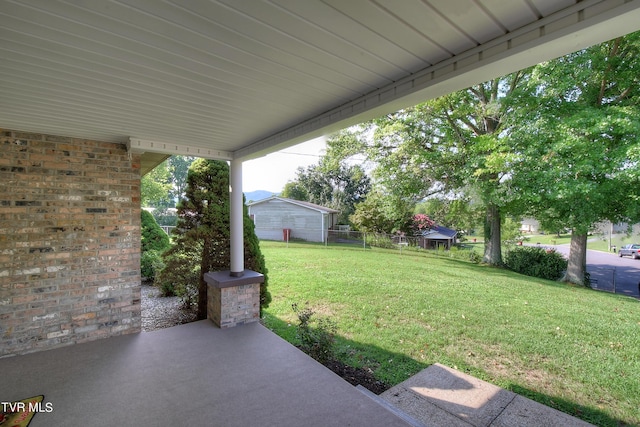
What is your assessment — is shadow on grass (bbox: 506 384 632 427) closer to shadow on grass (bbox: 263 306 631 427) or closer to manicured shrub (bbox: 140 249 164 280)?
shadow on grass (bbox: 263 306 631 427)

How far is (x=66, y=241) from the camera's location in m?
3.45

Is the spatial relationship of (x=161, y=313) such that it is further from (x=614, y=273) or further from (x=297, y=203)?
(x=297, y=203)

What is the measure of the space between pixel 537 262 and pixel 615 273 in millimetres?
2530

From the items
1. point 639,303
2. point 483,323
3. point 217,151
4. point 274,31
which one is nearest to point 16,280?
point 217,151

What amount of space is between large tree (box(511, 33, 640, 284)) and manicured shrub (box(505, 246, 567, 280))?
208 cm

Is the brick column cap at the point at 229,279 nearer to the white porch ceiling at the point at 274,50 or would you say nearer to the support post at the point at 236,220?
the support post at the point at 236,220

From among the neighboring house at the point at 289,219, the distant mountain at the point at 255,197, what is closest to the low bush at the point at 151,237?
the distant mountain at the point at 255,197

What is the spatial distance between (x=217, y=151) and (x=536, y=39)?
12.2 feet

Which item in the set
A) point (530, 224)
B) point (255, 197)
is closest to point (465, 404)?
point (530, 224)

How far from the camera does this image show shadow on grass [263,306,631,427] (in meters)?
3.01

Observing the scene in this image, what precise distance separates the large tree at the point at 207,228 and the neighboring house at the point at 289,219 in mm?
12620

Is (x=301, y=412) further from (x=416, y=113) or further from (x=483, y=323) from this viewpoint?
(x=416, y=113)

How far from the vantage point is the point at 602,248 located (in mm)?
18469

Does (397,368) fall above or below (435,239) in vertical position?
below
